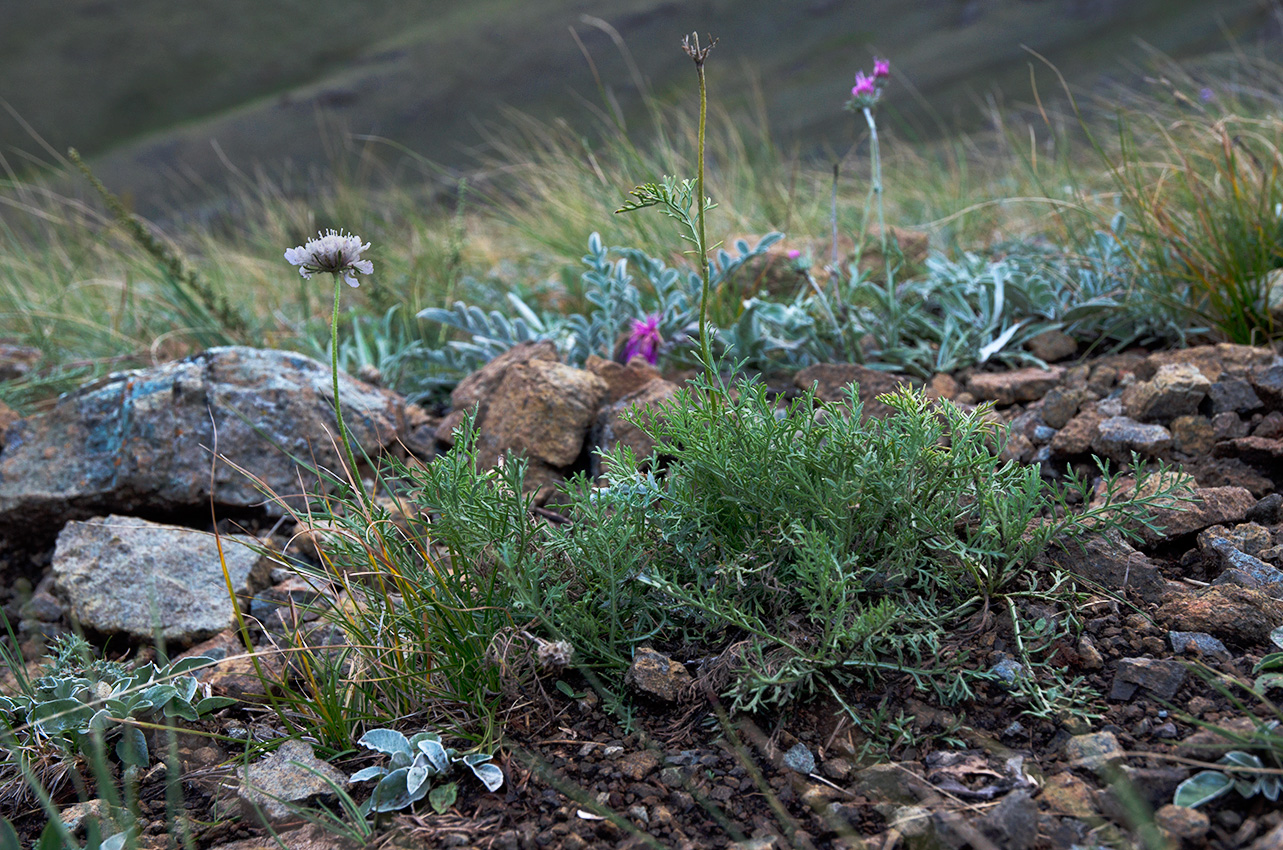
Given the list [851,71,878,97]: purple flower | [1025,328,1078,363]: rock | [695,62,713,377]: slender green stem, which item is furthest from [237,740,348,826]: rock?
[1025,328,1078,363]: rock

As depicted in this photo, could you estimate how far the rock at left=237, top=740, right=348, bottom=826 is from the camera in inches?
44.4

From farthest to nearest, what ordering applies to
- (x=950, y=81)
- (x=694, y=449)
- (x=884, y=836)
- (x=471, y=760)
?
(x=950, y=81) < (x=694, y=449) < (x=471, y=760) < (x=884, y=836)

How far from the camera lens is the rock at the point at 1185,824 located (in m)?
0.89

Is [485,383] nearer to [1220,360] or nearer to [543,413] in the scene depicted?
[543,413]

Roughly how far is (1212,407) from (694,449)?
1296 millimetres

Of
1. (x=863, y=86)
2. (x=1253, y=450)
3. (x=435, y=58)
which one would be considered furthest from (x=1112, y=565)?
(x=435, y=58)

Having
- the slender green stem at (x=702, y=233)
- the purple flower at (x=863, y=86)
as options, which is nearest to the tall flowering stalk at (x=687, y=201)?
the slender green stem at (x=702, y=233)

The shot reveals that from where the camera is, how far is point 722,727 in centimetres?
117

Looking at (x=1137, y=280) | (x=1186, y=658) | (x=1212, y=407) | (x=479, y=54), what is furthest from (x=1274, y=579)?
(x=479, y=54)

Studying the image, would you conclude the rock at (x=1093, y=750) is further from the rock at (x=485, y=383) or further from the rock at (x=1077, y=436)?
the rock at (x=485, y=383)

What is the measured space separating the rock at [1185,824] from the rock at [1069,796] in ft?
0.22

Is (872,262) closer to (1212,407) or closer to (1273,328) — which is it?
(1273,328)

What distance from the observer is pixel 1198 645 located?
1.16m

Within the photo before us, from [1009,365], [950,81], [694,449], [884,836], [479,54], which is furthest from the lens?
[479,54]
